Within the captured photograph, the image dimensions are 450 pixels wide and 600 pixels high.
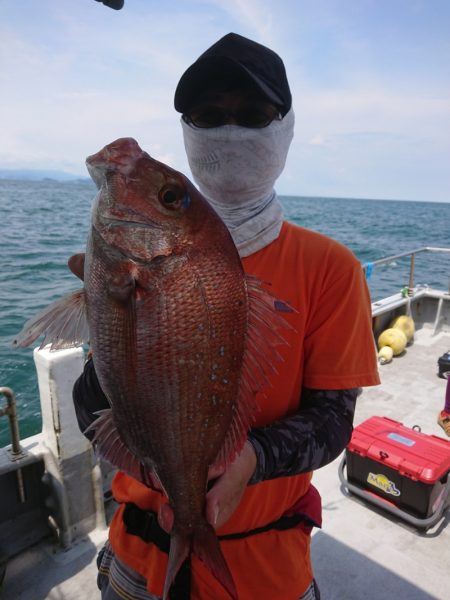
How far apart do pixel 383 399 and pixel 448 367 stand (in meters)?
1.31

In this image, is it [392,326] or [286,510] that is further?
[392,326]

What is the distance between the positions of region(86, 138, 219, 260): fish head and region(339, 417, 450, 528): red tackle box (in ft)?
9.61

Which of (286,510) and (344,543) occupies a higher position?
(286,510)

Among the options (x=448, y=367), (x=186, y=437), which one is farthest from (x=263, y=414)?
(x=448, y=367)

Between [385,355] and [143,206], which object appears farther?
[385,355]

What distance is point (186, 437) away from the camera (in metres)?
1.26

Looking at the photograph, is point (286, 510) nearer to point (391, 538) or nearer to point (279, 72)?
point (279, 72)

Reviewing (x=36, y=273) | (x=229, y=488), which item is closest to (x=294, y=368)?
(x=229, y=488)

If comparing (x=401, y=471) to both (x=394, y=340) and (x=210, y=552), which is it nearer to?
(x=210, y=552)

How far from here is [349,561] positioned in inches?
133

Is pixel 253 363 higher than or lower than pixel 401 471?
higher

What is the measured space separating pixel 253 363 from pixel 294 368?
318mm

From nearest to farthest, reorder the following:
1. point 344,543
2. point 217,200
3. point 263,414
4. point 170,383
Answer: point 170,383 < point 263,414 < point 217,200 < point 344,543

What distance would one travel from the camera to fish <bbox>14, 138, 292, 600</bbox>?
1.18m
